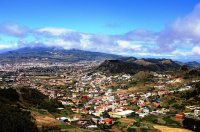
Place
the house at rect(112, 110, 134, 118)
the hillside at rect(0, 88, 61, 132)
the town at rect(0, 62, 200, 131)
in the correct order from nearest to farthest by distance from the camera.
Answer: the hillside at rect(0, 88, 61, 132), the town at rect(0, 62, 200, 131), the house at rect(112, 110, 134, 118)

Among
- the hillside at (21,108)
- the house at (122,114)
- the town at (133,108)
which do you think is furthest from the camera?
the house at (122,114)

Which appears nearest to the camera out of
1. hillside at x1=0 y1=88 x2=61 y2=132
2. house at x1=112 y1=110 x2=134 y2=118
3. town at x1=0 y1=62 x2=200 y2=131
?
hillside at x1=0 y1=88 x2=61 y2=132

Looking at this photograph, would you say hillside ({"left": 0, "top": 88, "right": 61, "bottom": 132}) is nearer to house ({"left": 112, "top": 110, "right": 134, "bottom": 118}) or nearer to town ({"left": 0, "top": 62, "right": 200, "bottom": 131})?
town ({"left": 0, "top": 62, "right": 200, "bottom": 131})

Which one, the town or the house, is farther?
the house

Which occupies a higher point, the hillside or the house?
the hillside

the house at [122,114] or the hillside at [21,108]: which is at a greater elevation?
the hillside at [21,108]

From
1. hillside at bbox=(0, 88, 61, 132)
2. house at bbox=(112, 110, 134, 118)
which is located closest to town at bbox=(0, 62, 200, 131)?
house at bbox=(112, 110, 134, 118)

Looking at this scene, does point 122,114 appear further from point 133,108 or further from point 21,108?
point 21,108

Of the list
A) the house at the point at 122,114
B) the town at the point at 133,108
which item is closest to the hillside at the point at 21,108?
the town at the point at 133,108

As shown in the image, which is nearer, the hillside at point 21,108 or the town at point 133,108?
the hillside at point 21,108

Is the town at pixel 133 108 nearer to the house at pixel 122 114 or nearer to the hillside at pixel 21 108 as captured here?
the house at pixel 122 114

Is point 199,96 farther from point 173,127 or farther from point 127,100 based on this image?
point 173,127
